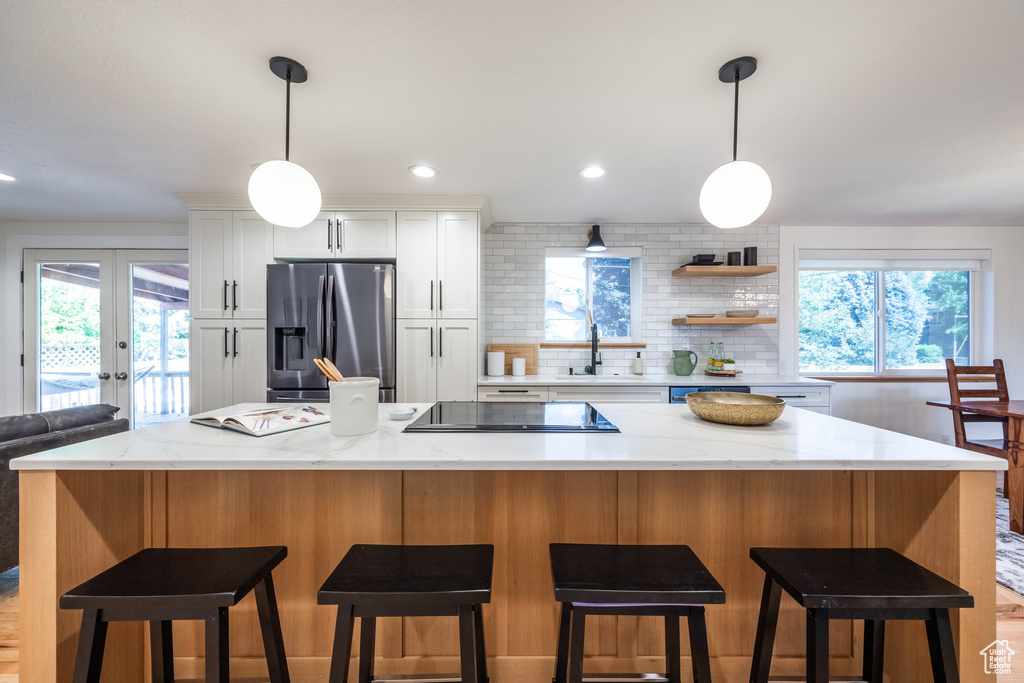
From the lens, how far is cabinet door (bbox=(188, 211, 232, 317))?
3.28m

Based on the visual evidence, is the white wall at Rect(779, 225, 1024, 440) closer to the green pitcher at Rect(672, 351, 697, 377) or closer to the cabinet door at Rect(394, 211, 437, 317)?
the green pitcher at Rect(672, 351, 697, 377)

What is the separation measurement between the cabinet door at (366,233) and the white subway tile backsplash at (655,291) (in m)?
1.01

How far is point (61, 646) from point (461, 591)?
1.07 m

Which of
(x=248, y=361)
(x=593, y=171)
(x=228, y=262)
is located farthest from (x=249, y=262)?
(x=593, y=171)

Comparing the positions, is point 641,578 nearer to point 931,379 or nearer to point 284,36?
point 284,36

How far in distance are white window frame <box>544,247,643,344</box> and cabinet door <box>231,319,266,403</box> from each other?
242 centimetres

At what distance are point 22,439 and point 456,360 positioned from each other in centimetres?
235

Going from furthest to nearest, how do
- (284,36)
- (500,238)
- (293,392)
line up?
(500,238) → (293,392) → (284,36)

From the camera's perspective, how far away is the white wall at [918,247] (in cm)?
411

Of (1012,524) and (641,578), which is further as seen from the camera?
(1012,524)

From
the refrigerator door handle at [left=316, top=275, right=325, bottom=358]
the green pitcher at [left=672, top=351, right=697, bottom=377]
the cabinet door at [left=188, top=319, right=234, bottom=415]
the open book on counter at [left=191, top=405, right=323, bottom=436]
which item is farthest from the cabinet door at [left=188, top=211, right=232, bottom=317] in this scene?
the green pitcher at [left=672, top=351, right=697, bottom=377]

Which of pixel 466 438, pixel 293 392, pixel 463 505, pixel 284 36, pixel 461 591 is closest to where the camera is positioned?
pixel 461 591

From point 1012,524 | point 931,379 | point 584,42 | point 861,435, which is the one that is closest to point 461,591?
point 861,435

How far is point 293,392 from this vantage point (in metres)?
3.18
